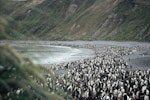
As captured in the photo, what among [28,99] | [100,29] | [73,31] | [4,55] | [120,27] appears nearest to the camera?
[4,55]

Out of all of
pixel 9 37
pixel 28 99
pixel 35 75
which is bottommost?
pixel 28 99

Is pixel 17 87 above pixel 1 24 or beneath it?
beneath

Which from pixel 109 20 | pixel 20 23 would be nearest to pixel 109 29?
pixel 109 20

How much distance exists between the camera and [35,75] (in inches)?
179

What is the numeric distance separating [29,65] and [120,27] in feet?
512

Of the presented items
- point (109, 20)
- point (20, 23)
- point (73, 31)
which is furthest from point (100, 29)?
point (20, 23)

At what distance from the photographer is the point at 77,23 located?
197 metres

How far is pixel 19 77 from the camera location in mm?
4641

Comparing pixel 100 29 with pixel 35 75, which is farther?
A: pixel 100 29

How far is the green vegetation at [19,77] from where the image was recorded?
14.6ft

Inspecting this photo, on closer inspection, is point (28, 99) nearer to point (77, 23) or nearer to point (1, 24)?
point (1, 24)

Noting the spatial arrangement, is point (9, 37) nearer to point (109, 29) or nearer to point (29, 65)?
point (29, 65)

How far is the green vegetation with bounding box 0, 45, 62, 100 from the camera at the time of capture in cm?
444

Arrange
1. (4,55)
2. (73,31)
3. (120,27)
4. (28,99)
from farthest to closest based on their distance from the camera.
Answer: (73,31) < (120,27) < (28,99) < (4,55)
